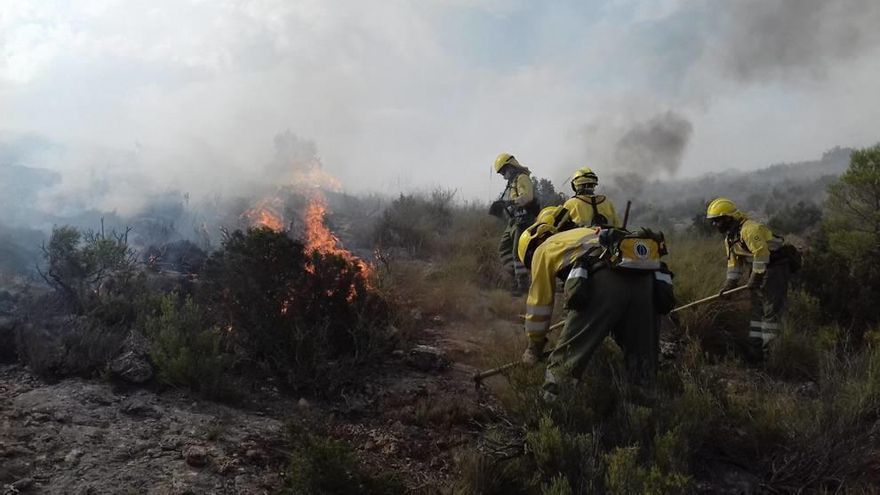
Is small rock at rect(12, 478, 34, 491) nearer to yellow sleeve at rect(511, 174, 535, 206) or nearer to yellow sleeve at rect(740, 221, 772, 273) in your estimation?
yellow sleeve at rect(511, 174, 535, 206)

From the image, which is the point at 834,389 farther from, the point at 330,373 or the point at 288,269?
the point at 288,269

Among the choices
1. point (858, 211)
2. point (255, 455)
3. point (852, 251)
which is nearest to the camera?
point (255, 455)

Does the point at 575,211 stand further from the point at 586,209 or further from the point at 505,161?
the point at 505,161

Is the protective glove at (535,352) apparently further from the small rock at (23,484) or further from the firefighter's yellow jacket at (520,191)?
the firefighter's yellow jacket at (520,191)

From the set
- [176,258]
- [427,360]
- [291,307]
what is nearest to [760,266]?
[427,360]

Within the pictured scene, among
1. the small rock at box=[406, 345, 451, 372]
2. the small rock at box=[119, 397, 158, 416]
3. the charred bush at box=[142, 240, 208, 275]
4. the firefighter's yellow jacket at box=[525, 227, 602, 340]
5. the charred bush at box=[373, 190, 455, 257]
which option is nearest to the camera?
the firefighter's yellow jacket at box=[525, 227, 602, 340]

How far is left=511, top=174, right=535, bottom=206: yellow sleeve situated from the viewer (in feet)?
26.3

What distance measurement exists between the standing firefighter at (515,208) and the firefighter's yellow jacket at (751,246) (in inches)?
106

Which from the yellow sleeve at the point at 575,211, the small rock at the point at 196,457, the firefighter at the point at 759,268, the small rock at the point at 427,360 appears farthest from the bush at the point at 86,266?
the firefighter at the point at 759,268

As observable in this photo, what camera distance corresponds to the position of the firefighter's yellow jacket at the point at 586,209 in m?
6.32

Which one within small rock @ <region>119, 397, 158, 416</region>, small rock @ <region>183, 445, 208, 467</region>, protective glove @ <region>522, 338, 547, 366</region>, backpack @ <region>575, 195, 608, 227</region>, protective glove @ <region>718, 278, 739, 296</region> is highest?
backpack @ <region>575, 195, 608, 227</region>

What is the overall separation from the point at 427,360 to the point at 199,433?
2.35 metres

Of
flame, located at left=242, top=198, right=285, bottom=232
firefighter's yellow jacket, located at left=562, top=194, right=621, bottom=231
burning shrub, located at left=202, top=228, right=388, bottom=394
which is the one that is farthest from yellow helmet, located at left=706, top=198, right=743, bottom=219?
flame, located at left=242, top=198, right=285, bottom=232

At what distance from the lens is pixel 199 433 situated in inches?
146
